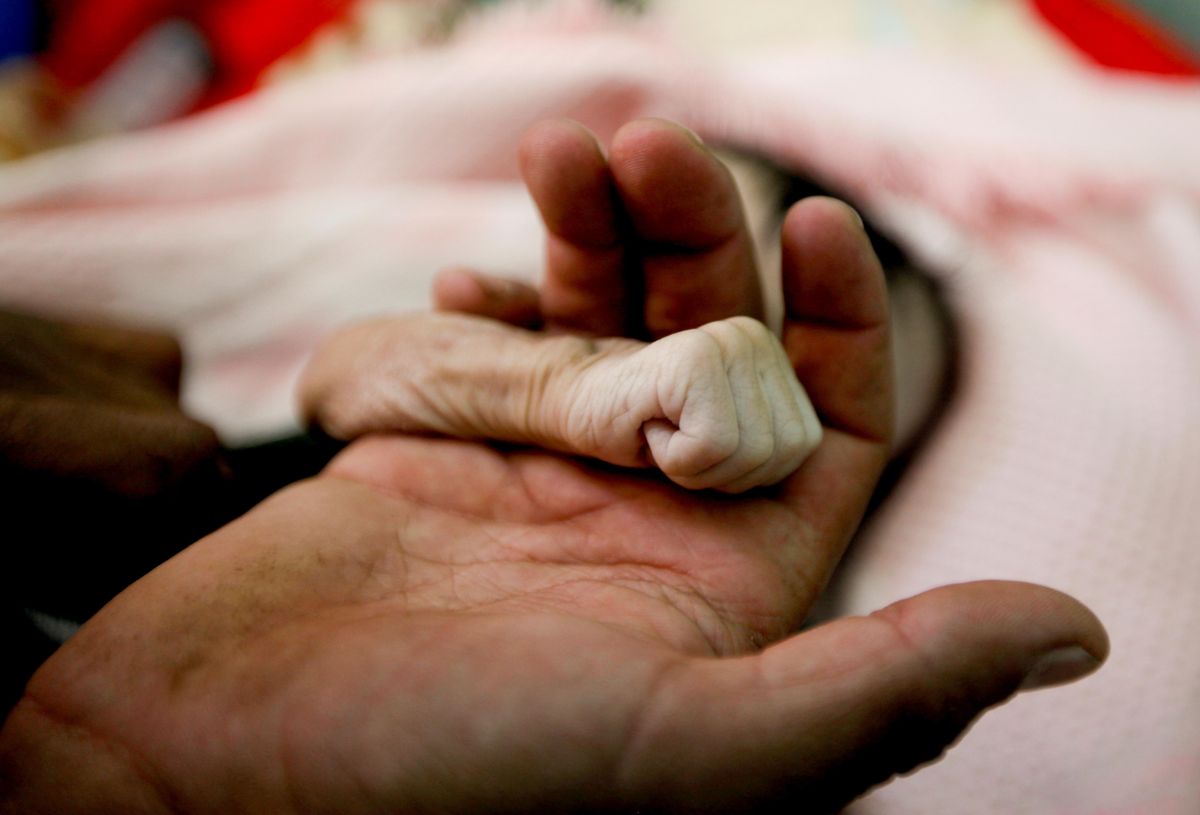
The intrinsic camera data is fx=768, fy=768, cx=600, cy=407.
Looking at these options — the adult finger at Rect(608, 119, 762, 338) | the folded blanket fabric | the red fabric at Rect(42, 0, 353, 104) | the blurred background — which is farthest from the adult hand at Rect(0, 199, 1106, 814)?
the red fabric at Rect(42, 0, 353, 104)

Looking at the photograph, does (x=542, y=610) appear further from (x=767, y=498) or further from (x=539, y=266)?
(x=539, y=266)

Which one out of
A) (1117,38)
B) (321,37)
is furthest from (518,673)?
(1117,38)

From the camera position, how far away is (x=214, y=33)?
4.43 feet

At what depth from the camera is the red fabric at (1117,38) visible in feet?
3.91

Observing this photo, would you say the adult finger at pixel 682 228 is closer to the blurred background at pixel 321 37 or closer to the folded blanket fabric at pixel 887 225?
the folded blanket fabric at pixel 887 225

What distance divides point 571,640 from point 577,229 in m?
0.29

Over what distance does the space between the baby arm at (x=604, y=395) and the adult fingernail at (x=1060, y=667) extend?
165 millimetres

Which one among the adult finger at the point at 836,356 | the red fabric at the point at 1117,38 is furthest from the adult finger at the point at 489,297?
the red fabric at the point at 1117,38

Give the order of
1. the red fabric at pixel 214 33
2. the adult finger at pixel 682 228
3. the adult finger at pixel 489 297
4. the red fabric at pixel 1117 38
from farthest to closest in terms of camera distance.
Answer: the red fabric at pixel 214 33, the red fabric at pixel 1117 38, the adult finger at pixel 489 297, the adult finger at pixel 682 228

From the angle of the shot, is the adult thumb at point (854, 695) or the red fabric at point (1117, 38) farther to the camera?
the red fabric at point (1117, 38)

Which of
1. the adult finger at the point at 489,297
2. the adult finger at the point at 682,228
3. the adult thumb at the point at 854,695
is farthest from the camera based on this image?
the adult finger at the point at 489,297

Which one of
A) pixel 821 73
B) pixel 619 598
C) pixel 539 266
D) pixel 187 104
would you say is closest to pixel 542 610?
pixel 619 598

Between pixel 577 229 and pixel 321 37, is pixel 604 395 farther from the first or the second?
pixel 321 37

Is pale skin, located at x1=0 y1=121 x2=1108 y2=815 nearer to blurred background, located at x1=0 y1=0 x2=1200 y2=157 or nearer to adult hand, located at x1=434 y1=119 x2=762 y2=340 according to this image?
adult hand, located at x1=434 y1=119 x2=762 y2=340
